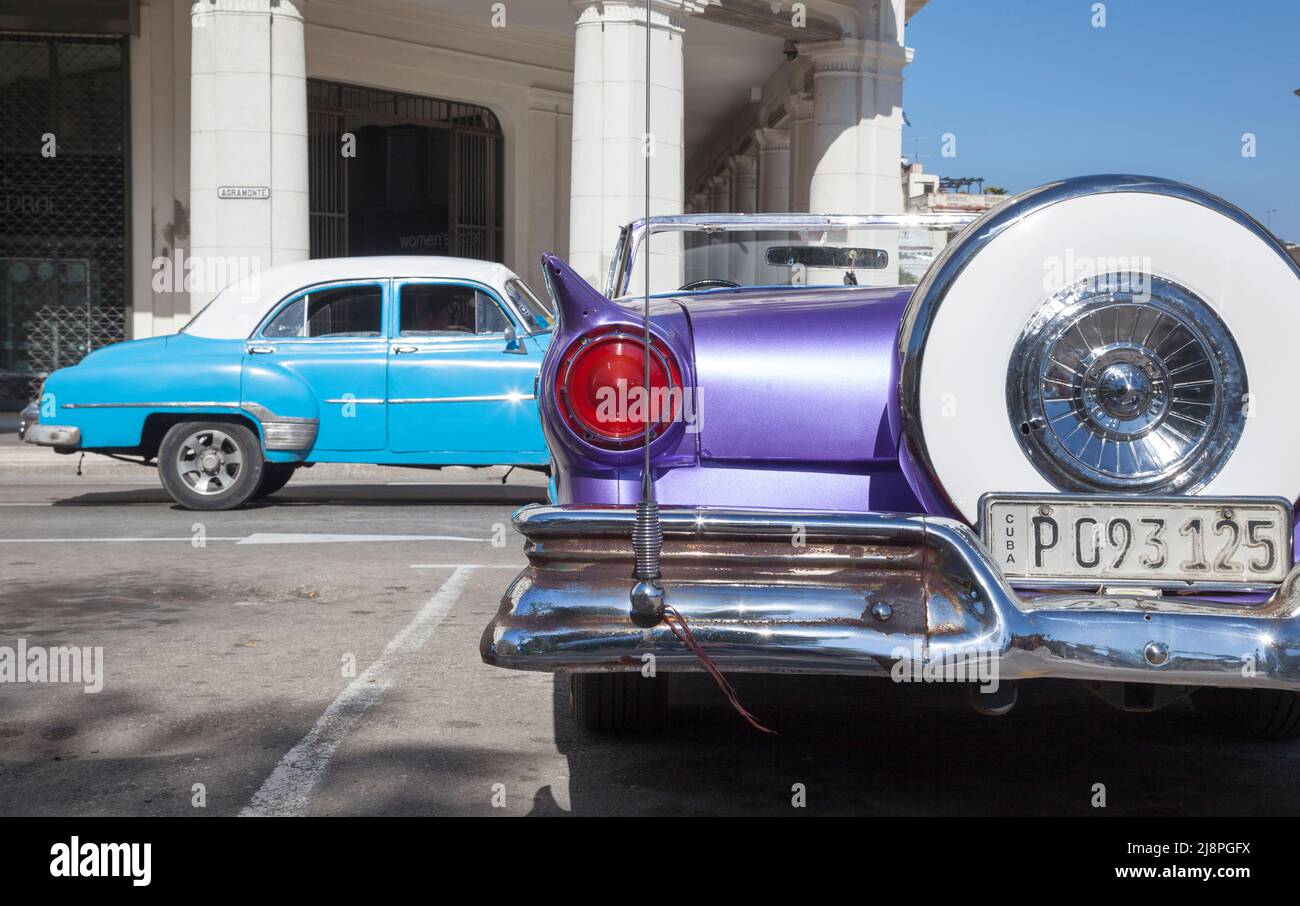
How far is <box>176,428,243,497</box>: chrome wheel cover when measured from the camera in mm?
10188

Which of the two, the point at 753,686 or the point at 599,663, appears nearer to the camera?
the point at 599,663

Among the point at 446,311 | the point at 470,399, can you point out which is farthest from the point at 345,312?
the point at 470,399

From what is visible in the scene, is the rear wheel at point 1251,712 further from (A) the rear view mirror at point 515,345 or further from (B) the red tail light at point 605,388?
(A) the rear view mirror at point 515,345

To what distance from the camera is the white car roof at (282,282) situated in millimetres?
10219

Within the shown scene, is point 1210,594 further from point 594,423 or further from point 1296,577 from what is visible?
point 594,423

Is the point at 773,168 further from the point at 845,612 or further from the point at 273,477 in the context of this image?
the point at 845,612

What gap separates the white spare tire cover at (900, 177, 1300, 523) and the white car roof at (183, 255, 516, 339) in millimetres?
7334

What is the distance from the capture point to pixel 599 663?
2.89 meters

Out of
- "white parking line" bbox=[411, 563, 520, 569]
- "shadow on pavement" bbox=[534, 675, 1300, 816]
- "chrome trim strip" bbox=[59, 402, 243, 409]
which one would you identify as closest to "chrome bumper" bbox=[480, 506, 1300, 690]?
"shadow on pavement" bbox=[534, 675, 1300, 816]

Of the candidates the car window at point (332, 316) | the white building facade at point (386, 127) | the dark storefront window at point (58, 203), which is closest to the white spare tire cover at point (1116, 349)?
the car window at point (332, 316)

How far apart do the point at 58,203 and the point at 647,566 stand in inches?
693

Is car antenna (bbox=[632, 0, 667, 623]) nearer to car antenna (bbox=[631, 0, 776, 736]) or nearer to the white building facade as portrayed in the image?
car antenna (bbox=[631, 0, 776, 736])
